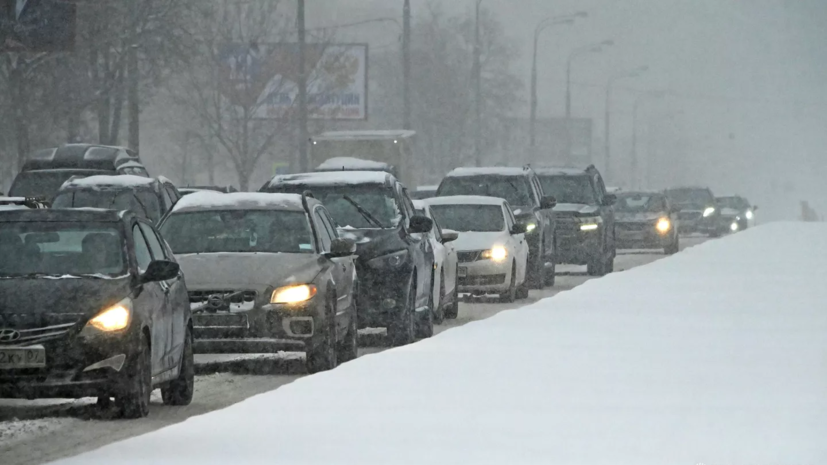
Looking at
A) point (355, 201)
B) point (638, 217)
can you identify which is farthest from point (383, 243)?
point (638, 217)

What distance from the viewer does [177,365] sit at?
515 inches

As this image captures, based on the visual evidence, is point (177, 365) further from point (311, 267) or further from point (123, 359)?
point (311, 267)

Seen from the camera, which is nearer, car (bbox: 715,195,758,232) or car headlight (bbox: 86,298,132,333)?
car headlight (bbox: 86,298,132,333)

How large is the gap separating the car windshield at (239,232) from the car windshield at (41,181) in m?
14.4

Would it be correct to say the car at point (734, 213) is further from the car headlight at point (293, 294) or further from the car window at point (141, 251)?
the car window at point (141, 251)

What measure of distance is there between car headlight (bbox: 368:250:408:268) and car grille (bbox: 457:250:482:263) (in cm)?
777

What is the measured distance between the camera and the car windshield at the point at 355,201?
18.8 meters

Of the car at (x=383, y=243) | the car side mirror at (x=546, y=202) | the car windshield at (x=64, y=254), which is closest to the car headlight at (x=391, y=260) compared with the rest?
the car at (x=383, y=243)

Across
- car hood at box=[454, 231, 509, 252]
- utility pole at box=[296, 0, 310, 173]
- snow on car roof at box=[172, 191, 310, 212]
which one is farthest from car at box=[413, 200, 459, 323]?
utility pole at box=[296, 0, 310, 173]

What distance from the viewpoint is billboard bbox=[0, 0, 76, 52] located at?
37.4 meters

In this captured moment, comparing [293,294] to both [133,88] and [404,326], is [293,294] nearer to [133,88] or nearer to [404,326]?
[404,326]

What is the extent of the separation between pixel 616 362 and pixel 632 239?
29.9m

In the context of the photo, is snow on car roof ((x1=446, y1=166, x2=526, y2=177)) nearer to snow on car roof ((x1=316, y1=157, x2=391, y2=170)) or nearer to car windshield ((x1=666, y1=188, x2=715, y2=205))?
snow on car roof ((x1=316, y1=157, x2=391, y2=170))

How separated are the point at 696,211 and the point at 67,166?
35.5m
